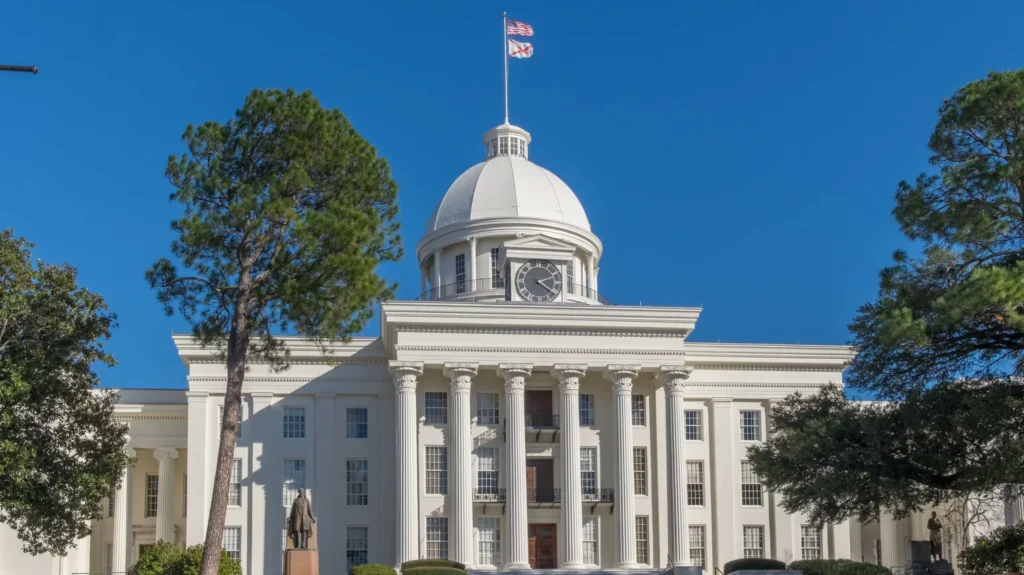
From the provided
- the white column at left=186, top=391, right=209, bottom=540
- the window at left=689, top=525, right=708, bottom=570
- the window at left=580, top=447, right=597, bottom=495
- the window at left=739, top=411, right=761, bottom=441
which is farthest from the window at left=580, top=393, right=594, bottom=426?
the white column at left=186, top=391, right=209, bottom=540

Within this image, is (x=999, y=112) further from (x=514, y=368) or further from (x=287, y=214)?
(x=514, y=368)

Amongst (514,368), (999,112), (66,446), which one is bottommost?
(66,446)

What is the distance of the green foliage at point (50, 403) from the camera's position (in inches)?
1340

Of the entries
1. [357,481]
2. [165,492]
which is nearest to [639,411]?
[357,481]

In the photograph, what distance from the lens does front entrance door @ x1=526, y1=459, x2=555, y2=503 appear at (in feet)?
166

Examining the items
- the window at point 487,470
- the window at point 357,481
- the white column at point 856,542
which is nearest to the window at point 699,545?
the white column at point 856,542

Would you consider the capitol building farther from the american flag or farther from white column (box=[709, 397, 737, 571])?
the american flag

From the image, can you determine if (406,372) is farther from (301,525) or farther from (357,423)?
(301,525)

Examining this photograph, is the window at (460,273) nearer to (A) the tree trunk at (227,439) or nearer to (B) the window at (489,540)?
(B) the window at (489,540)

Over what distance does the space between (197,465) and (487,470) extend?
11277mm

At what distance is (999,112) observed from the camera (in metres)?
27.9

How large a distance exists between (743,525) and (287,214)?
2766 cm

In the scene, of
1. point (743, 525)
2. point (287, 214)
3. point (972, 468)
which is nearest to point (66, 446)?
point (287, 214)

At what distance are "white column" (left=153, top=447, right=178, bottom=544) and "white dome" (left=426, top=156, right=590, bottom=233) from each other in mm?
16697
